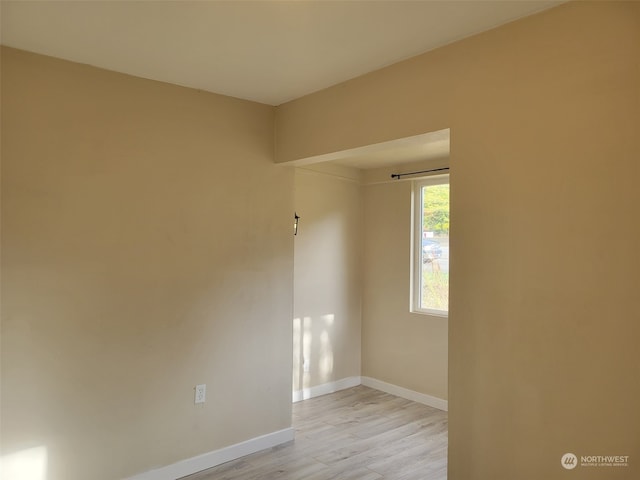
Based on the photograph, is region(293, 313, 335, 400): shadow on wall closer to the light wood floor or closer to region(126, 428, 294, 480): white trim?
the light wood floor

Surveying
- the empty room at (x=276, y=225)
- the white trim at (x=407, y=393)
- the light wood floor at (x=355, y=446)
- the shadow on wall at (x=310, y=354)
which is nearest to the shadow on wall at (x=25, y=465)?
the empty room at (x=276, y=225)

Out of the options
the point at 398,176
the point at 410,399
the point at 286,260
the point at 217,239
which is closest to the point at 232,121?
the point at 217,239

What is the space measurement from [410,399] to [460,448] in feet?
7.48

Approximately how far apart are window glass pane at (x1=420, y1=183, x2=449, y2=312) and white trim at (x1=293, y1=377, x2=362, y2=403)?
44.1 inches

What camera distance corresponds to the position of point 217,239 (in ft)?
9.82

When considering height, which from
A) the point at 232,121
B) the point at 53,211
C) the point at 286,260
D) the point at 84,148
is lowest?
the point at 286,260

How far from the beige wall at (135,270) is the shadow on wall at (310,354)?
0.95 metres

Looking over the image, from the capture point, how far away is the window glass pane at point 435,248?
422 cm

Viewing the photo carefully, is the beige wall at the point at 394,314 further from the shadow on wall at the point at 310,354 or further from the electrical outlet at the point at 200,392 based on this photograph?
the electrical outlet at the point at 200,392

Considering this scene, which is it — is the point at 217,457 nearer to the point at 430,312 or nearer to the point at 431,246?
Answer: the point at 430,312

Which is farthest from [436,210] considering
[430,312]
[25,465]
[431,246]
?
[25,465]

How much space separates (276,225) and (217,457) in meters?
1.60

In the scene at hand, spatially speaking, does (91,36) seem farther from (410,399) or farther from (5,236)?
(410,399)

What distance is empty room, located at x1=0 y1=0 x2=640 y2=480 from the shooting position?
1.75 metres
